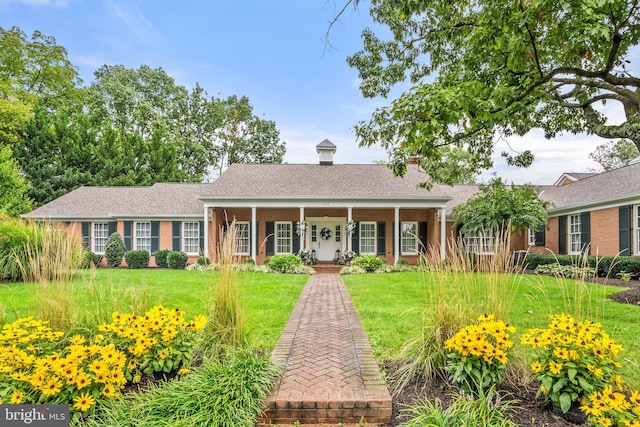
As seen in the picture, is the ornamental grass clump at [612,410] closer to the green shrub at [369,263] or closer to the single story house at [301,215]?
the green shrub at [369,263]

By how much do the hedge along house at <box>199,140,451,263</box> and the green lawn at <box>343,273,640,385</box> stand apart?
7.45 metres

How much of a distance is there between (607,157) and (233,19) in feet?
118

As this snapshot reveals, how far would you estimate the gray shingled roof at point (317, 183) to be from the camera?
52.4ft

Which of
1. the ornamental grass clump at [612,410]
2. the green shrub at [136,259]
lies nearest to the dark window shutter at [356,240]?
the green shrub at [136,259]

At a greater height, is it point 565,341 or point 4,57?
point 4,57

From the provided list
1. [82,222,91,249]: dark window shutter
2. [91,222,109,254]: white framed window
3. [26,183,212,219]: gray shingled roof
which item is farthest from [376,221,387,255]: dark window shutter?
[82,222,91,249]: dark window shutter

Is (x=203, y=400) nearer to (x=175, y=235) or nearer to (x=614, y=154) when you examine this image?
(x=175, y=235)

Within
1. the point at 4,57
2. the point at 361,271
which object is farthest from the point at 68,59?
the point at 361,271

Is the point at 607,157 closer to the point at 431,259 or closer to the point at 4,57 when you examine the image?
the point at 431,259

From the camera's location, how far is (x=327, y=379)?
3436 mm

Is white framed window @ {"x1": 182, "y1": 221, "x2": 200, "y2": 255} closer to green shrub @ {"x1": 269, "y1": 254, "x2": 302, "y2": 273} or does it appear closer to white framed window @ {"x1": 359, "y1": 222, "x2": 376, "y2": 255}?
green shrub @ {"x1": 269, "y1": 254, "x2": 302, "y2": 273}

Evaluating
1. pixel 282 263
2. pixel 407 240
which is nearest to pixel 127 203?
A: pixel 282 263

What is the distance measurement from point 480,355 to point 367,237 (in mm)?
14416

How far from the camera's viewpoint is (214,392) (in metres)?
2.87
